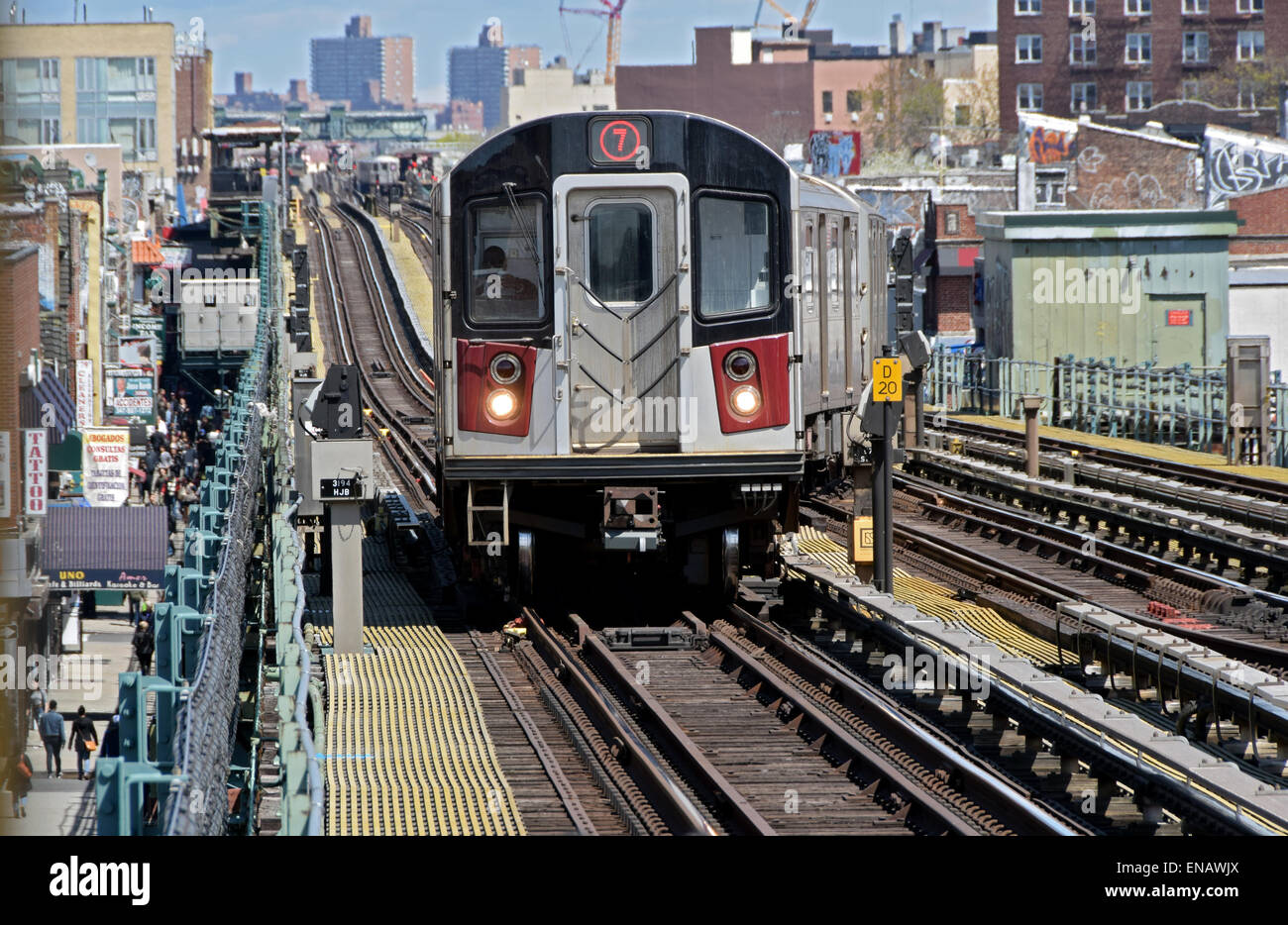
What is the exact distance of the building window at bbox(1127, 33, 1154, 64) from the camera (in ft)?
239

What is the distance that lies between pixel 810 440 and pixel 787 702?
3477mm

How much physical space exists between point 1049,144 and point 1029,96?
2059 cm

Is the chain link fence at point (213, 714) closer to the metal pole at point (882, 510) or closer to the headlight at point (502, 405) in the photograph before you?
the headlight at point (502, 405)

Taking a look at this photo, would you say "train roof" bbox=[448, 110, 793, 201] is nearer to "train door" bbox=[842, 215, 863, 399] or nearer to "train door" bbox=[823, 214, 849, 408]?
"train door" bbox=[823, 214, 849, 408]

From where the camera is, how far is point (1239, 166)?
51.2 metres

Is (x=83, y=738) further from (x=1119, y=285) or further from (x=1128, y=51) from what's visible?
(x=1128, y=51)

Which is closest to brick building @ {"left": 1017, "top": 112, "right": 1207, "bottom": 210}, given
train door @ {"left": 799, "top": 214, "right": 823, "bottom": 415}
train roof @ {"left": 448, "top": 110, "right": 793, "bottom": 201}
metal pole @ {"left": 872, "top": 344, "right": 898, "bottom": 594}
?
metal pole @ {"left": 872, "top": 344, "right": 898, "bottom": 594}

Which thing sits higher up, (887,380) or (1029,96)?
(1029,96)

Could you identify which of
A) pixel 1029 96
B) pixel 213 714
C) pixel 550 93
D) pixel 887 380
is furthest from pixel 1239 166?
pixel 550 93

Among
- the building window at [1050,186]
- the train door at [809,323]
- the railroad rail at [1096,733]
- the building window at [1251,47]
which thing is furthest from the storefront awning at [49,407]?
the building window at [1251,47]

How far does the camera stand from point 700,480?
40.7 ft

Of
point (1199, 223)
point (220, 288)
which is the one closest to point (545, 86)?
point (220, 288)

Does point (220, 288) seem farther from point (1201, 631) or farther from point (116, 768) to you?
point (116, 768)

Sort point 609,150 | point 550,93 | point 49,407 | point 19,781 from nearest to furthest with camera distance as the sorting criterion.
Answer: point 19,781 < point 609,150 < point 49,407 < point 550,93
